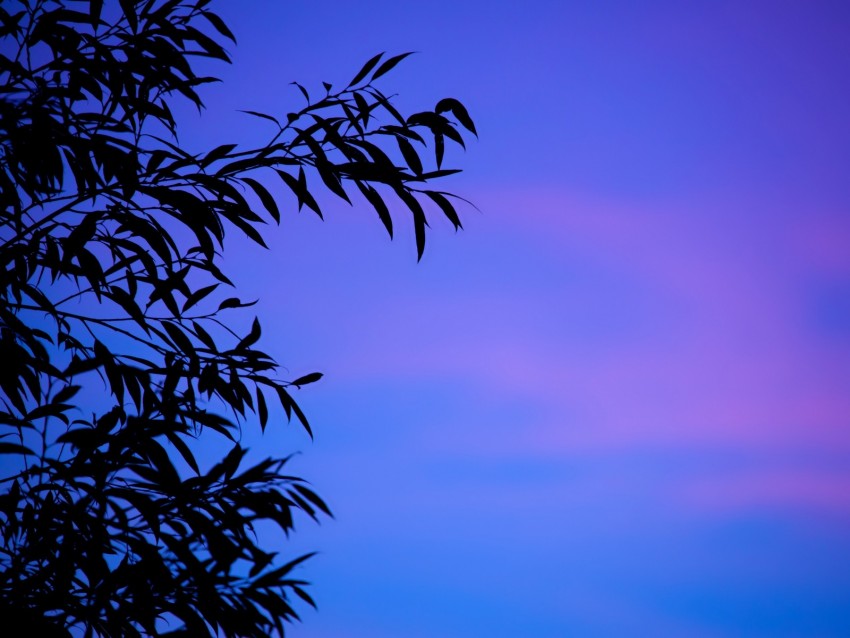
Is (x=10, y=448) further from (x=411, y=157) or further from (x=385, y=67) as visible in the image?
(x=385, y=67)

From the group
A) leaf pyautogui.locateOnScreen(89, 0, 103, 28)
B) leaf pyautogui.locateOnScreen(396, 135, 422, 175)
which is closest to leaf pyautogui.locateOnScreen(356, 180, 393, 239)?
leaf pyautogui.locateOnScreen(396, 135, 422, 175)

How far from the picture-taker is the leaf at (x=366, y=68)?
235 centimetres

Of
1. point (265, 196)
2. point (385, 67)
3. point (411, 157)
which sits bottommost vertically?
A: point (265, 196)

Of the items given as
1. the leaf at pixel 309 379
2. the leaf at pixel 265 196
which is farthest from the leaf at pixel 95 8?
the leaf at pixel 309 379

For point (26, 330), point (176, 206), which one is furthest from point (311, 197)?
point (26, 330)

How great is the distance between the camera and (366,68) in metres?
2.37

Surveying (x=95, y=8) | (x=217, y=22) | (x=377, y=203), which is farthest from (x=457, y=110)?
(x=95, y=8)

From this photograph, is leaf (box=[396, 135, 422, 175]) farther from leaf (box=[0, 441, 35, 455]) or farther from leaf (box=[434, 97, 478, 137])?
leaf (box=[0, 441, 35, 455])

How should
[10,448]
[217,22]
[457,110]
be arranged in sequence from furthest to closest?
[217,22], [457,110], [10,448]

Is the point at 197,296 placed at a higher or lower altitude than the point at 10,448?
higher

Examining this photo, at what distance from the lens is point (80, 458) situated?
204cm

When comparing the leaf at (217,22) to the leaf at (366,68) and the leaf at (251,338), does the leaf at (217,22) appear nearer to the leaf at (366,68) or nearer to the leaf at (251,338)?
the leaf at (366,68)

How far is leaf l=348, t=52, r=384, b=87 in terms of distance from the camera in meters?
2.35

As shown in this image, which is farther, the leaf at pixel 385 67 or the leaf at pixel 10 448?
the leaf at pixel 385 67
